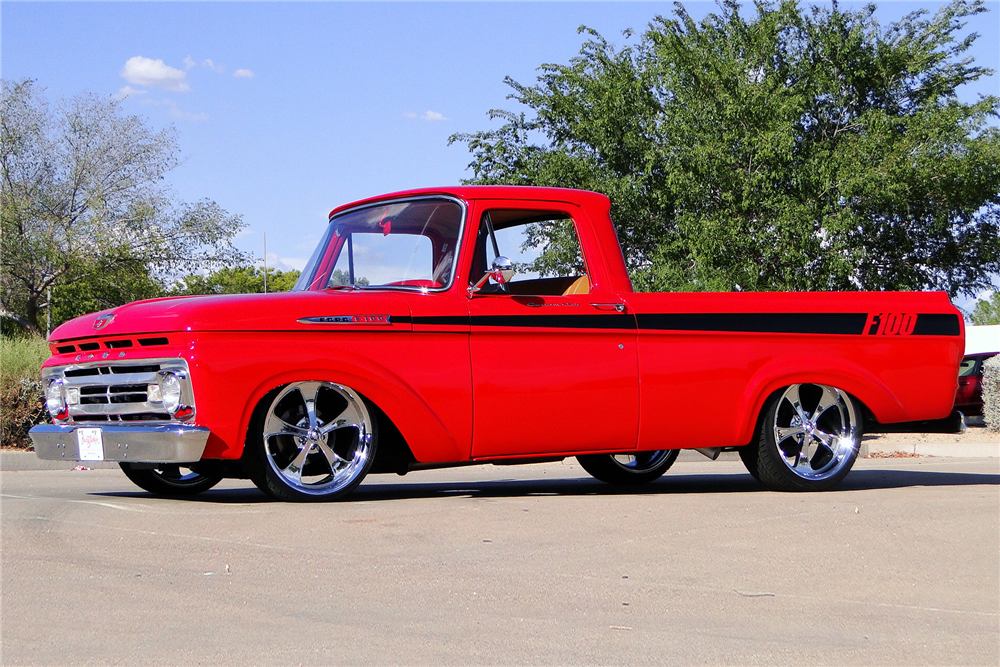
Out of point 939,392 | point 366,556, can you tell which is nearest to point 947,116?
point 939,392

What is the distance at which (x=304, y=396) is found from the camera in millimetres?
7086

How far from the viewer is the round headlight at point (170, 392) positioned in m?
6.75

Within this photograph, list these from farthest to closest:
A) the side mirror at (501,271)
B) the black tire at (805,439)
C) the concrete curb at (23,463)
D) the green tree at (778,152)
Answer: the green tree at (778,152) → the concrete curb at (23,463) → the black tire at (805,439) → the side mirror at (501,271)

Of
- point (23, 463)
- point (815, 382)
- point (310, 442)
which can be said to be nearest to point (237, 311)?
point (310, 442)

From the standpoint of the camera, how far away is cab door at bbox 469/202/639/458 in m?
7.39

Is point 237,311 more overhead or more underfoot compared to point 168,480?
more overhead

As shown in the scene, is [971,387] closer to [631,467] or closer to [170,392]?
[631,467]

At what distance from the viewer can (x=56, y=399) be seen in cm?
750

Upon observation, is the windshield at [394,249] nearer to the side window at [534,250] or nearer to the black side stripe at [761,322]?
the side window at [534,250]

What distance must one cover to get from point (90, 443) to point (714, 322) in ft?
13.2

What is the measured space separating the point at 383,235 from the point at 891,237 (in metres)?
24.8

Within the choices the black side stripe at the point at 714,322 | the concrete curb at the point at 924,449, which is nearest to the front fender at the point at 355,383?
the black side stripe at the point at 714,322

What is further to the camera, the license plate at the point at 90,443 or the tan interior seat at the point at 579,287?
the tan interior seat at the point at 579,287

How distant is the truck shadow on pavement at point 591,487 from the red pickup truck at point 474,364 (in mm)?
306
